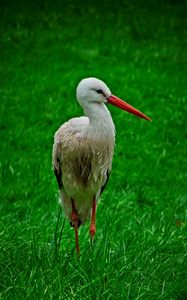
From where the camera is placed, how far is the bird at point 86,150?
13.7 ft

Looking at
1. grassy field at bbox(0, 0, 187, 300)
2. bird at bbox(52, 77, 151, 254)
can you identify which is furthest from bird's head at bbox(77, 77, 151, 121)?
grassy field at bbox(0, 0, 187, 300)

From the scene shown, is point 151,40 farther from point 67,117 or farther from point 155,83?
point 67,117

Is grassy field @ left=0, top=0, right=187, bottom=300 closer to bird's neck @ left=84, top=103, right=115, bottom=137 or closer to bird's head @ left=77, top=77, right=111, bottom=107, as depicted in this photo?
bird's neck @ left=84, top=103, right=115, bottom=137

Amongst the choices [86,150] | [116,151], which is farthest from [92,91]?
[116,151]

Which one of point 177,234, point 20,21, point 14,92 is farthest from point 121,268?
point 20,21

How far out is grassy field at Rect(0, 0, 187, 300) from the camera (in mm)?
3975

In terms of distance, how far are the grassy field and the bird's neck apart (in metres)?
0.67

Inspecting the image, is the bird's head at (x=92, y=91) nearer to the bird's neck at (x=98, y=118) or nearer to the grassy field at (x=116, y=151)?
the bird's neck at (x=98, y=118)

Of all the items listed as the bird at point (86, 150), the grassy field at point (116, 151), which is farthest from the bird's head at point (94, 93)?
the grassy field at point (116, 151)

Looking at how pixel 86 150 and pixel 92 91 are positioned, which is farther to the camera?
pixel 86 150

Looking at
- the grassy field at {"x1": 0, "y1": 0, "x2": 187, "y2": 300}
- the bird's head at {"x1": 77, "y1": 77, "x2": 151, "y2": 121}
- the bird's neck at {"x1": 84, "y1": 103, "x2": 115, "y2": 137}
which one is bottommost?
the grassy field at {"x1": 0, "y1": 0, "x2": 187, "y2": 300}

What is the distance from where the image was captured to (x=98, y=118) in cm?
422

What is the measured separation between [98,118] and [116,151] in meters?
3.08

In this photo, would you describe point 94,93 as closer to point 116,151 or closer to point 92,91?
point 92,91
